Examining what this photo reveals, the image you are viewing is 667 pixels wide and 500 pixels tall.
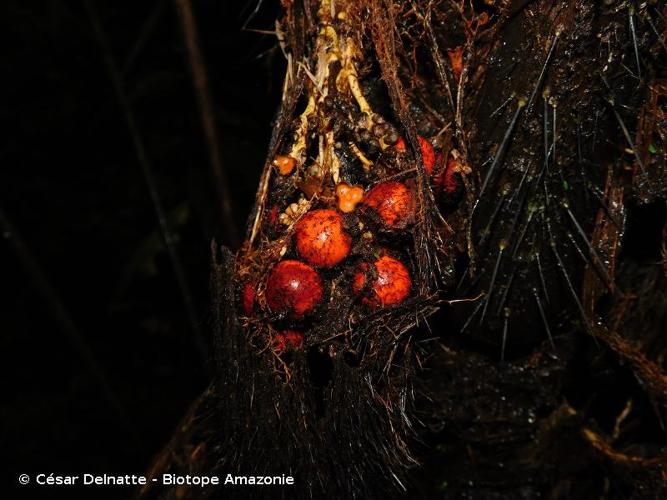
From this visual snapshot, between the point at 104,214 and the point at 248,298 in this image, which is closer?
the point at 248,298

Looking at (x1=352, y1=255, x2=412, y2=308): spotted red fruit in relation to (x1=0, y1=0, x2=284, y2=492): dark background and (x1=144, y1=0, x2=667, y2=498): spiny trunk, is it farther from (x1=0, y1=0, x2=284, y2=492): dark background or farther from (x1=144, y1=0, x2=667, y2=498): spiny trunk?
(x1=0, y1=0, x2=284, y2=492): dark background

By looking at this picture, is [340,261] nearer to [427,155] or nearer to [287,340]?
[287,340]

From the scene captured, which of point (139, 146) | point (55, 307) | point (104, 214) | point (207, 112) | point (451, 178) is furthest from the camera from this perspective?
point (104, 214)

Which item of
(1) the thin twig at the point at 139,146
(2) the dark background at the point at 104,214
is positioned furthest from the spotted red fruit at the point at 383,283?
(2) the dark background at the point at 104,214

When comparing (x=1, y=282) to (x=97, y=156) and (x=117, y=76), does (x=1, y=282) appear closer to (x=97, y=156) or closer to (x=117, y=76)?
(x=97, y=156)

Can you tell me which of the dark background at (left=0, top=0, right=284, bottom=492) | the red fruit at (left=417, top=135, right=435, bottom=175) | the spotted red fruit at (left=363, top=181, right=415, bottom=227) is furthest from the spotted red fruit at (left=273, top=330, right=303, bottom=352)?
the dark background at (left=0, top=0, right=284, bottom=492)

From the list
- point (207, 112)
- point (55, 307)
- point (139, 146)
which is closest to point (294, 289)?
point (207, 112)
